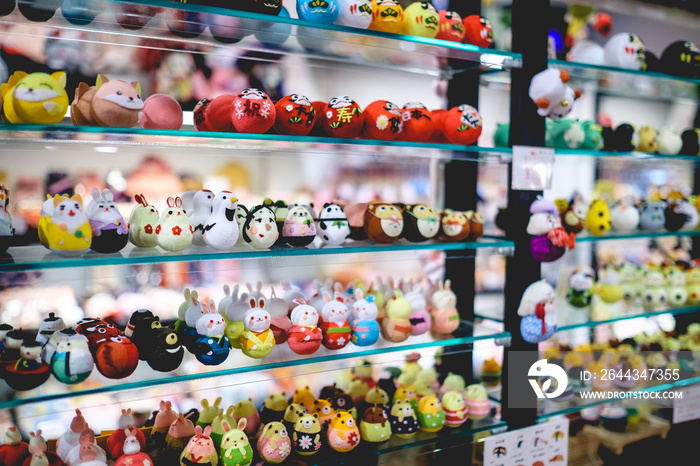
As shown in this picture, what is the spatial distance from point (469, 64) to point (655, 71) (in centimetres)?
115

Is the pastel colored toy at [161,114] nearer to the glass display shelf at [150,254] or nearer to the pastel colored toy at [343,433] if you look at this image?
the glass display shelf at [150,254]

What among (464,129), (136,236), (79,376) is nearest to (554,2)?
(464,129)

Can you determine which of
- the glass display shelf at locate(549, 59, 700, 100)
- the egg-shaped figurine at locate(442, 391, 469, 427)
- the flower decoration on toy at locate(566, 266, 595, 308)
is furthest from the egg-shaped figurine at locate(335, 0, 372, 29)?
the flower decoration on toy at locate(566, 266, 595, 308)

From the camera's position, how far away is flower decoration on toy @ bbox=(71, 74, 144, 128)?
1744 millimetres

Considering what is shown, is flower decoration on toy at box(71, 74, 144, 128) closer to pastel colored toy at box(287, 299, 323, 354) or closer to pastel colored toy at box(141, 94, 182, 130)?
pastel colored toy at box(141, 94, 182, 130)

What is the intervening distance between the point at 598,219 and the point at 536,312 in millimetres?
708

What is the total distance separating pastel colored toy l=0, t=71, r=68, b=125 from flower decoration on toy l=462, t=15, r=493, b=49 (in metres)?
1.59

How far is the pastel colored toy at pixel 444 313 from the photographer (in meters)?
2.45

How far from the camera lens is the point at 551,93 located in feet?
7.63

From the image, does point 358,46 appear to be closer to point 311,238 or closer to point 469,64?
point 469,64

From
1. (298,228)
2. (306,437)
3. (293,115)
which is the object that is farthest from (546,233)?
(306,437)

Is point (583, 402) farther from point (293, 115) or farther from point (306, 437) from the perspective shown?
point (293, 115)

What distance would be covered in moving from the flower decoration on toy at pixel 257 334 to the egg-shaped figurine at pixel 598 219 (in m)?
1.78

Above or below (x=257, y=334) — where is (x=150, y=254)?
above
